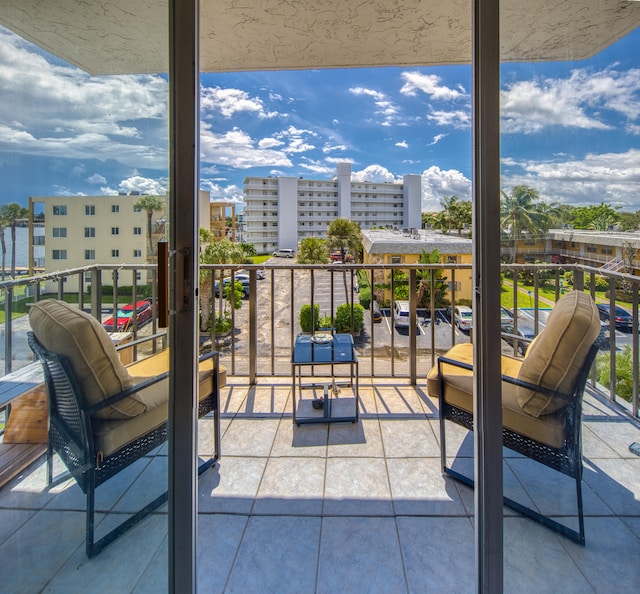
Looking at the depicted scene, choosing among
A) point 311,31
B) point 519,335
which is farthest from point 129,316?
point 311,31

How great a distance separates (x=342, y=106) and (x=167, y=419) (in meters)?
15.2

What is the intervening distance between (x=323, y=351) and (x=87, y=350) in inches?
67.8

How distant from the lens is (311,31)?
217 centimetres

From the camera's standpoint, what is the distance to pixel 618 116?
3.67 feet

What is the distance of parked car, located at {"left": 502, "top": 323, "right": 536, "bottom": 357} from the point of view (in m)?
1.16

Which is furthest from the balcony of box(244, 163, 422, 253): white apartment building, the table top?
box(244, 163, 422, 253): white apartment building

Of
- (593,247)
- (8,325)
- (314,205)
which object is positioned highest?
(314,205)

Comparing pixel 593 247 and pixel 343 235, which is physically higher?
pixel 343 235

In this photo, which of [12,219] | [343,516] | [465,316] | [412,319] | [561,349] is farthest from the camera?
[412,319]

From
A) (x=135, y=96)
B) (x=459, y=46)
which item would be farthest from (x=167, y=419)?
(x=459, y=46)

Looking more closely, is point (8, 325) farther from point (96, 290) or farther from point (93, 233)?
point (93, 233)

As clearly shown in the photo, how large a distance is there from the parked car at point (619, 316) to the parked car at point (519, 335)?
0.68 feet

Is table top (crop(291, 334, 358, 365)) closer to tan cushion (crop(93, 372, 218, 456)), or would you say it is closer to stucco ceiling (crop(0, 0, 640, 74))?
tan cushion (crop(93, 372, 218, 456))

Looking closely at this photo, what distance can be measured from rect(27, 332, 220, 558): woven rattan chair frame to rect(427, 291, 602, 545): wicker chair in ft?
3.61
